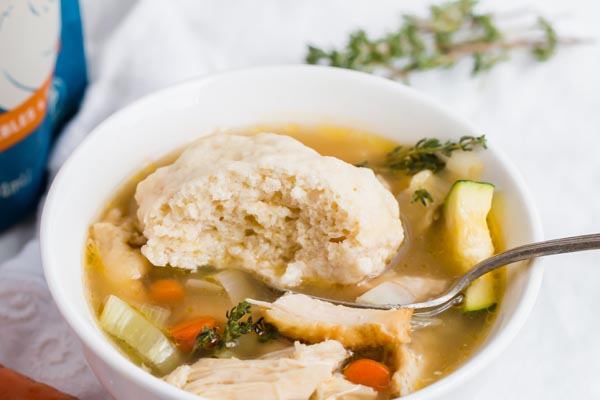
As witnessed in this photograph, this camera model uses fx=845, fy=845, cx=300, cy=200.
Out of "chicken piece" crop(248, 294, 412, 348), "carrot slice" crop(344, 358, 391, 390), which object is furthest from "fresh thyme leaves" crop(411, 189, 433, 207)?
"carrot slice" crop(344, 358, 391, 390)

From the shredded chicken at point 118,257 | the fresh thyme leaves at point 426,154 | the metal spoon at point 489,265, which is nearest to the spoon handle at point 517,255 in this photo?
the metal spoon at point 489,265

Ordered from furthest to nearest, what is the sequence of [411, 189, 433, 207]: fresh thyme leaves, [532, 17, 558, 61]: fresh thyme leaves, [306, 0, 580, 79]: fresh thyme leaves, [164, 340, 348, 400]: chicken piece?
[532, 17, 558, 61]: fresh thyme leaves
[306, 0, 580, 79]: fresh thyme leaves
[411, 189, 433, 207]: fresh thyme leaves
[164, 340, 348, 400]: chicken piece

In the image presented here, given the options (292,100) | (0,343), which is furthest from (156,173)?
(0,343)

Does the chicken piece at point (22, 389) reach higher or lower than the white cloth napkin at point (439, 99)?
lower

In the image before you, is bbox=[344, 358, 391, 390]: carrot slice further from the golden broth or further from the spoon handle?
the spoon handle

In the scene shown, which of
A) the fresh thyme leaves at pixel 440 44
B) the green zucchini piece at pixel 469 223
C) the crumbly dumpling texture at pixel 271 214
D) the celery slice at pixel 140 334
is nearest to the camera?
the celery slice at pixel 140 334

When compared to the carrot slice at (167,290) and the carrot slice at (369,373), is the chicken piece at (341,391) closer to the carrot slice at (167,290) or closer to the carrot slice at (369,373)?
the carrot slice at (369,373)
